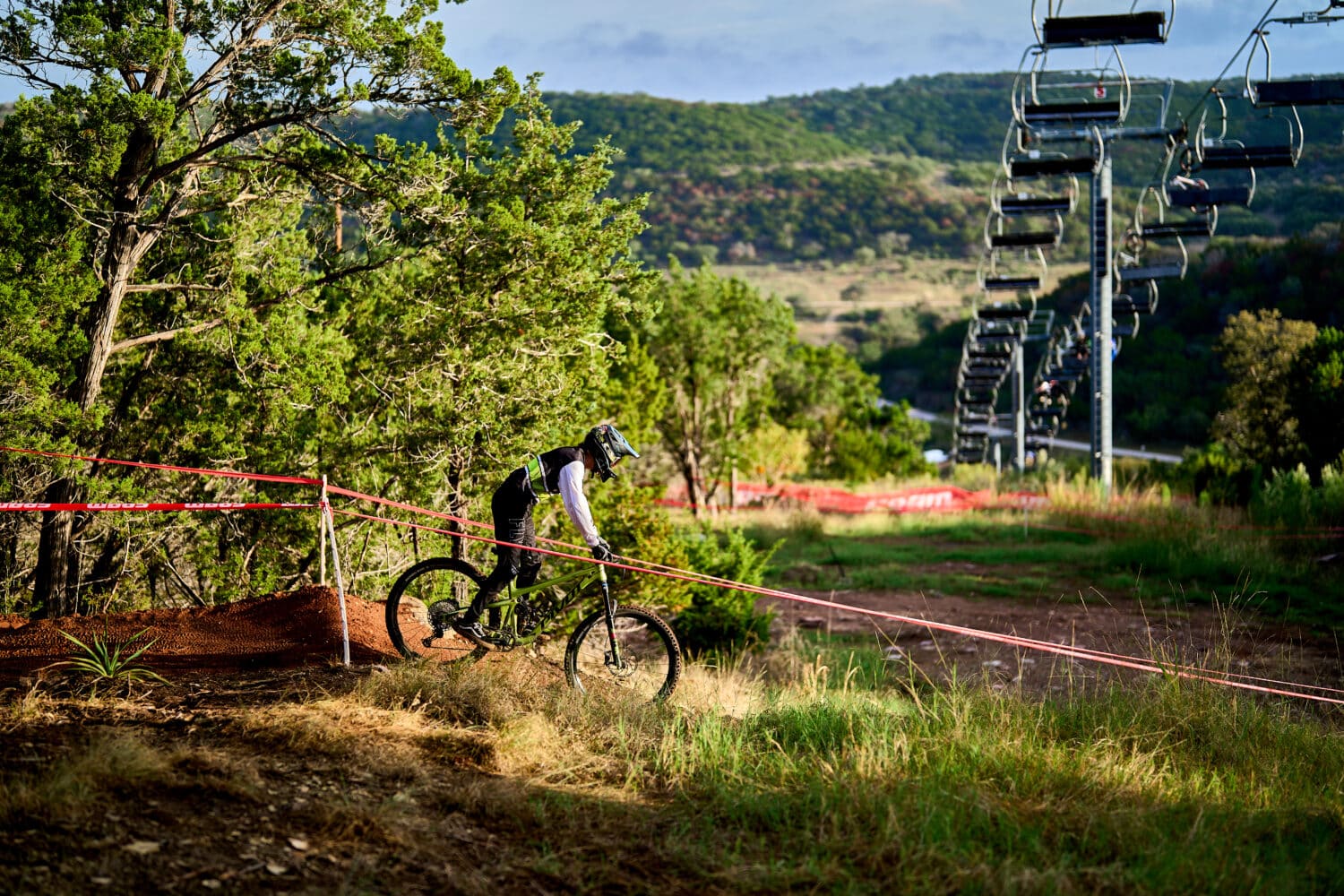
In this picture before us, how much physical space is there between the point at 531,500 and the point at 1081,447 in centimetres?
6099

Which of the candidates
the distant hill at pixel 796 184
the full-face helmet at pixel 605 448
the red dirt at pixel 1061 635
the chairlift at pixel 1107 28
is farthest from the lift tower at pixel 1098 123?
the distant hill at pixel 796 184

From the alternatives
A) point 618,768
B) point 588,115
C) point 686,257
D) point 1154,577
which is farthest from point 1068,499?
point 588,115

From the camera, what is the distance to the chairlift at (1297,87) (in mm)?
12930

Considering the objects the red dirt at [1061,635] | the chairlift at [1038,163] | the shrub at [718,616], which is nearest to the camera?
the red dirt at [1061,635]

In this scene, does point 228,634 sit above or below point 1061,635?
above

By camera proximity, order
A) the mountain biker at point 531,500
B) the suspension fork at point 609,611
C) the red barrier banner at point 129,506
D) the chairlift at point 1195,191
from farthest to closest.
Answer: the chairlift at point 1195,191 → the suspension fork at point 609,611 → the mountain biker at point 531,500 → the red barrier banner at point 129,506

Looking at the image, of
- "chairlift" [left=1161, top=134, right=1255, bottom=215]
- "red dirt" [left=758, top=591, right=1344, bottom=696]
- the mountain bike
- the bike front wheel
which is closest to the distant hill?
"chairlift" [left=1161, top=134, right=1255, bottom=215]

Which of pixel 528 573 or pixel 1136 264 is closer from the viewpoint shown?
pixel 528 573

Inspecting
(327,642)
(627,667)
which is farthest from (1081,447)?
(327,642)

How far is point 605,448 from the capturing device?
Result: 23.4ft

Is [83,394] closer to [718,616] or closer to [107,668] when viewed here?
[107,668]

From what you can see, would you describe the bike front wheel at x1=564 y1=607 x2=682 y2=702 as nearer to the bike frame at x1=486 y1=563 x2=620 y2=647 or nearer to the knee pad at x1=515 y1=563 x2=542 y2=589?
the bike frame at x1=486 y1=563 x2=620 y2=647

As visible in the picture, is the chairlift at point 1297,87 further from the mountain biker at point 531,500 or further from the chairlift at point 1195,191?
the mountain biker at point 531,500

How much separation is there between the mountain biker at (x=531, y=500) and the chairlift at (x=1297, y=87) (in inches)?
398
